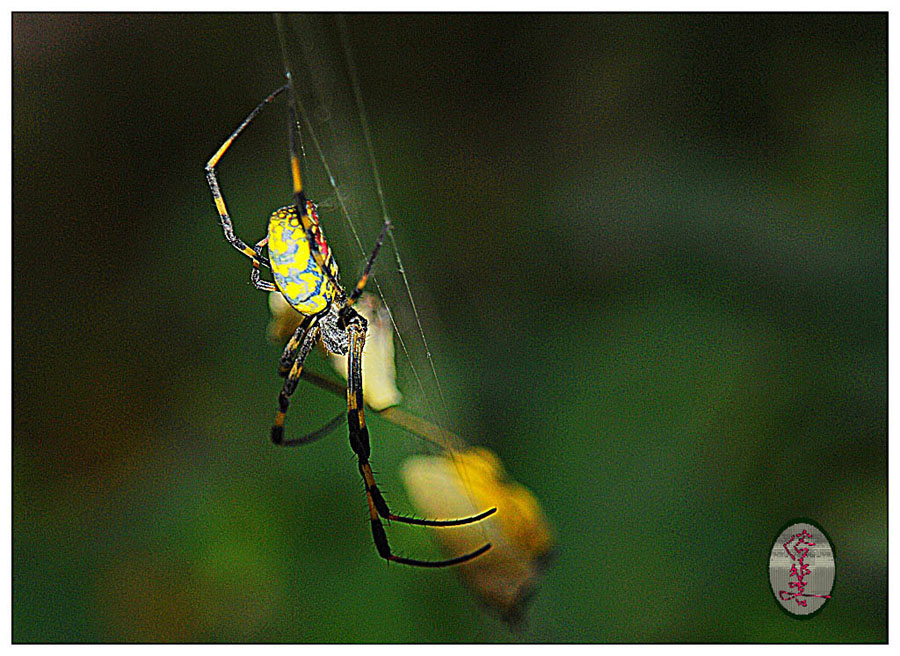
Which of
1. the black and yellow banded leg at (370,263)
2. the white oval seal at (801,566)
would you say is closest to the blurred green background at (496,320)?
the white oval seal at (801,566)

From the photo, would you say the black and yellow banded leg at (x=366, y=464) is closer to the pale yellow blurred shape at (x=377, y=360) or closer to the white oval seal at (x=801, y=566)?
the pale yellow blurred shape at (x=377, y=360)

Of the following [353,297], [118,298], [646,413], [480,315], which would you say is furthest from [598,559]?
[118,298]

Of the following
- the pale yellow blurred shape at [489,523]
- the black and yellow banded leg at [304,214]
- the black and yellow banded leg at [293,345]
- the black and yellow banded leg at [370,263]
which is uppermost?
the black and yellow banded leg at [304,214]

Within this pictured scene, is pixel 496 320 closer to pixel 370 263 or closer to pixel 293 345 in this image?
pixel 293 345

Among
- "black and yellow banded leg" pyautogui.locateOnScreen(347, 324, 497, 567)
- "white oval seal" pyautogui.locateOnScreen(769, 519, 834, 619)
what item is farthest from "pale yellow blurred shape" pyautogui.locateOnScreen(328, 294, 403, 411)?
"white oval seal" pyautogui.locateOnScreen(769, 519, 834, 619)

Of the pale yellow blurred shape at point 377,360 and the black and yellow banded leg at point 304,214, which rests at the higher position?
the black and yellow banded leg at point 304,214

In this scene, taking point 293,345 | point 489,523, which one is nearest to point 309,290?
point 293,345
